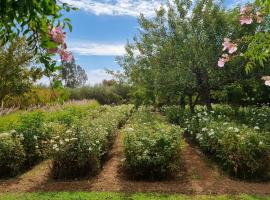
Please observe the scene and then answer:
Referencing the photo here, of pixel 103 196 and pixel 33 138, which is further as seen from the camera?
pixel 33 138

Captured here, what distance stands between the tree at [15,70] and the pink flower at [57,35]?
10239mm

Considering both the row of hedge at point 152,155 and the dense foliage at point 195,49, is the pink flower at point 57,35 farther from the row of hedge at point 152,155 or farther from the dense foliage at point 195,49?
the dense foliage at point 195,49

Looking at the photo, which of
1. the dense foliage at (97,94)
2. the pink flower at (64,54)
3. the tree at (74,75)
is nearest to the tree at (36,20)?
the pink flower at (64,54)

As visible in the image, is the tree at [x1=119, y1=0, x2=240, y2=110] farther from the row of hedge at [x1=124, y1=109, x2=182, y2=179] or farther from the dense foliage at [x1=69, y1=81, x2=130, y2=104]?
the dense foliage at [x1=69, y1=81, x2=130, y2=104]

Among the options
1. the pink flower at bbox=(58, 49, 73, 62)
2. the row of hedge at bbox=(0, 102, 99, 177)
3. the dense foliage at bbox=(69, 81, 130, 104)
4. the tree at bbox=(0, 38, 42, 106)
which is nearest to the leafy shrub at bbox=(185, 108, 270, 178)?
the row of hedge at bbox=(0, 102, 99, 177)

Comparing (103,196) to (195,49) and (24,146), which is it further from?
(195,49)

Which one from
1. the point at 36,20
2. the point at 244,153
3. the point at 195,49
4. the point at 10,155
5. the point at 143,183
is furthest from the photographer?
the point at 195,49

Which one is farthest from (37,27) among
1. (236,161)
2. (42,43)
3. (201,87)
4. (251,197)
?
(201,87)

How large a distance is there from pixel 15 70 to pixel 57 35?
11.1m

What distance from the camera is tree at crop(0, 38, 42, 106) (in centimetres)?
1292

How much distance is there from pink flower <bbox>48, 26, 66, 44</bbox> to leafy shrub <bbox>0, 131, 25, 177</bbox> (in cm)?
565

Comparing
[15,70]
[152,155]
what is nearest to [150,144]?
[152,155]

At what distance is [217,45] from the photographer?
12.7 meters

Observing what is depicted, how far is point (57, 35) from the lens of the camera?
266cm
